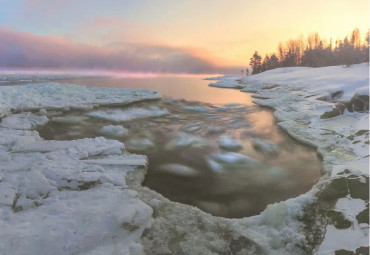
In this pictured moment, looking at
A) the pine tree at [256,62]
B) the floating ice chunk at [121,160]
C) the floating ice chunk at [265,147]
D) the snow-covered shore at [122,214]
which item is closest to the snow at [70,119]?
the snow-covered shore at [122,214]

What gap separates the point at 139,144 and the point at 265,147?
13.5 ft

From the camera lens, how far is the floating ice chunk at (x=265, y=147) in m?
7.02

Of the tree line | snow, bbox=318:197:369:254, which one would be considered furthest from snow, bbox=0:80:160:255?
the tree line

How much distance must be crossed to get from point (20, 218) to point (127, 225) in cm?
156

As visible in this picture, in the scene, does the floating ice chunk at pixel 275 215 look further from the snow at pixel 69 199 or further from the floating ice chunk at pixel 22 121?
the floating ice chunk at pixel 22 121

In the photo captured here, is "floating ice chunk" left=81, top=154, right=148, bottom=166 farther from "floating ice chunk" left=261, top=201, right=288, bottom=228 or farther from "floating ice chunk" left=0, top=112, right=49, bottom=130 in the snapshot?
"floating ice chunk" left=0, top=112, right=49, bottom=130

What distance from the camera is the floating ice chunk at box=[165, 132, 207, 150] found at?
7.61 metres

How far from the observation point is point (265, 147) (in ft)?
24.5

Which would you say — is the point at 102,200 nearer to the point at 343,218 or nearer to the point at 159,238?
the point at 159,238

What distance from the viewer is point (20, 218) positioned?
3340 millimetres

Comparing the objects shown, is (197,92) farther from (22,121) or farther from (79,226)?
(79,226)

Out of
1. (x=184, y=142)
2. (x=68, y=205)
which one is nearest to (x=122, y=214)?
(x=68, y=205)

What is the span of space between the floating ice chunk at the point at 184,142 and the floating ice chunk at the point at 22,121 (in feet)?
18.8

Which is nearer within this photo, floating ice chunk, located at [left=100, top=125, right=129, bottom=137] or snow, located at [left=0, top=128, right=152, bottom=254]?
snow, located at [left=0, top=128, right=152, bottom=254]
